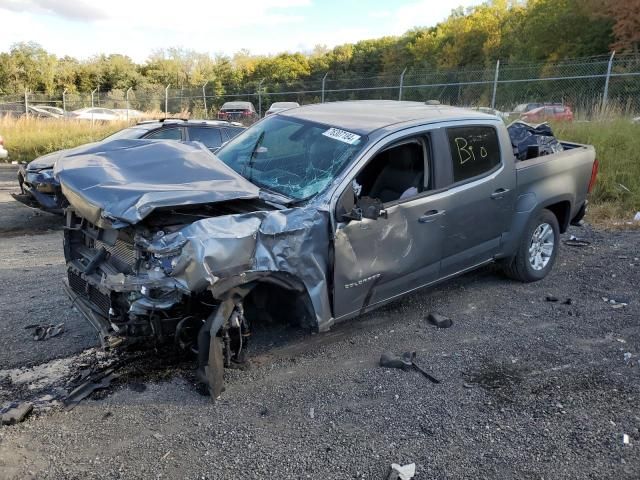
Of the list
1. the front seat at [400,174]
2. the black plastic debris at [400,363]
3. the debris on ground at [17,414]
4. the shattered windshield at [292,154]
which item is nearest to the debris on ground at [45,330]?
the debris on ground at [17,414]

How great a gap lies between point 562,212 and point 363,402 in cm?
393

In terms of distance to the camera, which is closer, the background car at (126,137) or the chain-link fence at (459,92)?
the background car at (126,137)

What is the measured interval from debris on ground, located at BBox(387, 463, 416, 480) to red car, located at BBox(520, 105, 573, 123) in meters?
11.8

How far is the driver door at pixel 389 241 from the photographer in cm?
396

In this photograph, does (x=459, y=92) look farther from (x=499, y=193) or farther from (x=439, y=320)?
(x=439, y=320)

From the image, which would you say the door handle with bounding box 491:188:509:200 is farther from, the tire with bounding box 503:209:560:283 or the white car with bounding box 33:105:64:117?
the white car with bounding box 33:105:64:117

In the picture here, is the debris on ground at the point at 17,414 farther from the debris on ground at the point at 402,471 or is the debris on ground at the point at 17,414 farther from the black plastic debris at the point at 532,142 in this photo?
the black plastic debris at the point at 532,142

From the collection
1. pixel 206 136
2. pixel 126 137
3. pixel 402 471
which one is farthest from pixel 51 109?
pixel 402 471

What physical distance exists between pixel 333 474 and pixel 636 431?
1.97 metres

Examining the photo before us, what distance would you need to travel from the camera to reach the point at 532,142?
6.59m

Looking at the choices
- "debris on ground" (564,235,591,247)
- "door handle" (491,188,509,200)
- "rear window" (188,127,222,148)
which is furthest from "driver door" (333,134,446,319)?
"rear window" (188,127,222,148)

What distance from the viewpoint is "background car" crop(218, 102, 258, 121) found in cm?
2178

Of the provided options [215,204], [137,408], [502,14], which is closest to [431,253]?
[215,204]

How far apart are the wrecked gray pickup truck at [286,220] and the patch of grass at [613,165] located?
4.68m
